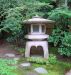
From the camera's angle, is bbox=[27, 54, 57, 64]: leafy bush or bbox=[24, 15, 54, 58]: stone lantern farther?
bbox=[24, 15, 54, 58]: stone lantern

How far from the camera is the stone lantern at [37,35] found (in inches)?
317

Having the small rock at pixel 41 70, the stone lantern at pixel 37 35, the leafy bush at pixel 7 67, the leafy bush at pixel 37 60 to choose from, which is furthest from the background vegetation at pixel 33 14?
the leafy bush at pixel 7 67

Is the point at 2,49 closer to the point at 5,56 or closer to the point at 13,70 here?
the point at 5,56

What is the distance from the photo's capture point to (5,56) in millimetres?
8430

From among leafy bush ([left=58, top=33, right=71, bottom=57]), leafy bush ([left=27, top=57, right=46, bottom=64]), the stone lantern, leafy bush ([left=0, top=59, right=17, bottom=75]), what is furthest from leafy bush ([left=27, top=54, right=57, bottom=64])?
leafy bush ([left=0, top=59, right=17, bottom=75])

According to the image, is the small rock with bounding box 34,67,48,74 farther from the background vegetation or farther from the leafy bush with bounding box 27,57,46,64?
the background vegetation

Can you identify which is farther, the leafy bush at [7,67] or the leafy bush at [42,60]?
the leafy bush at [42,60]

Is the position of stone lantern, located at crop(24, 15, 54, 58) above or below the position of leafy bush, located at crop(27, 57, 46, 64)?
above

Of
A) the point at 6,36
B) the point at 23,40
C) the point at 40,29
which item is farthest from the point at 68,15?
the point at 6,36

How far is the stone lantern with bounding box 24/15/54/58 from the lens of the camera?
8.05 meters

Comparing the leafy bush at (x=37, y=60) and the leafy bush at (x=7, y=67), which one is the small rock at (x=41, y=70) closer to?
the leafy bush at (x=37, y=60)

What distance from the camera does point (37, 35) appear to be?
323 inches

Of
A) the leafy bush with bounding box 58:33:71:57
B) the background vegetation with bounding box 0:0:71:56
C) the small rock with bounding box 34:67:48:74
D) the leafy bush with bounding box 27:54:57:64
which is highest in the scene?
the background vegetation with bounding box 0:0:71:56

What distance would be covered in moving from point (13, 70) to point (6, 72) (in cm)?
41
